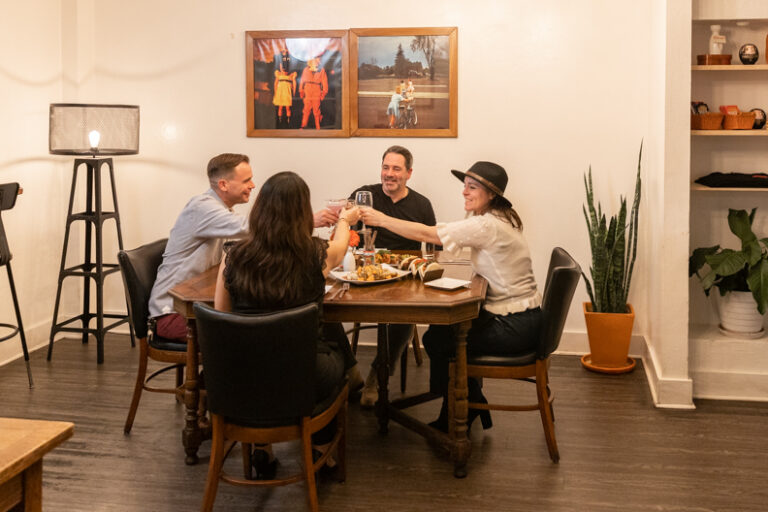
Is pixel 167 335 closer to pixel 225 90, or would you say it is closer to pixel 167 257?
pixel 167 257

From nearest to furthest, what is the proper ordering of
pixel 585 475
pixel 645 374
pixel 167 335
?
pixel 585 475 < pixel 167 335 < pixel 645 374

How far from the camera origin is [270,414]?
2658mm

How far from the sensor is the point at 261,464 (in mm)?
3248

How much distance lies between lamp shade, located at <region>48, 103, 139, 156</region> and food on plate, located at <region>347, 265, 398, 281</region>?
2255 mm

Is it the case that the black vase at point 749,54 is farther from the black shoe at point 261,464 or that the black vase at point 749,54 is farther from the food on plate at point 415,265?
the black shoe at point 261,464

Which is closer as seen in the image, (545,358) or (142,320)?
(545,358)

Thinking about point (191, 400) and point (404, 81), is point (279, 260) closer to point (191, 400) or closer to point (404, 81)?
point (191, 400)

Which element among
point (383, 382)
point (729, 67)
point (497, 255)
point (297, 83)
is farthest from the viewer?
point (297, 83)

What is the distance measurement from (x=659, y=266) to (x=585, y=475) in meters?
1.41

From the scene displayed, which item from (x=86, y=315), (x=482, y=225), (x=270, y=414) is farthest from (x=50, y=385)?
(x=482, y=225)

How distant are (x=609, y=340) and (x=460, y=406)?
1779mm

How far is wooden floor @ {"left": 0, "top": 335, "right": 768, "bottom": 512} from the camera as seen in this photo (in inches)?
119

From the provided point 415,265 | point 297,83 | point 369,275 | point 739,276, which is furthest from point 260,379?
point 297,83

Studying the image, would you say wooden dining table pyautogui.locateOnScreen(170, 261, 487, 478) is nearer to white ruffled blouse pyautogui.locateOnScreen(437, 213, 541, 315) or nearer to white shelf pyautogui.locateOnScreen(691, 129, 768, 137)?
white ruffled blouse pyautogui.locateOnScreen(437, 213, 541, 315)
